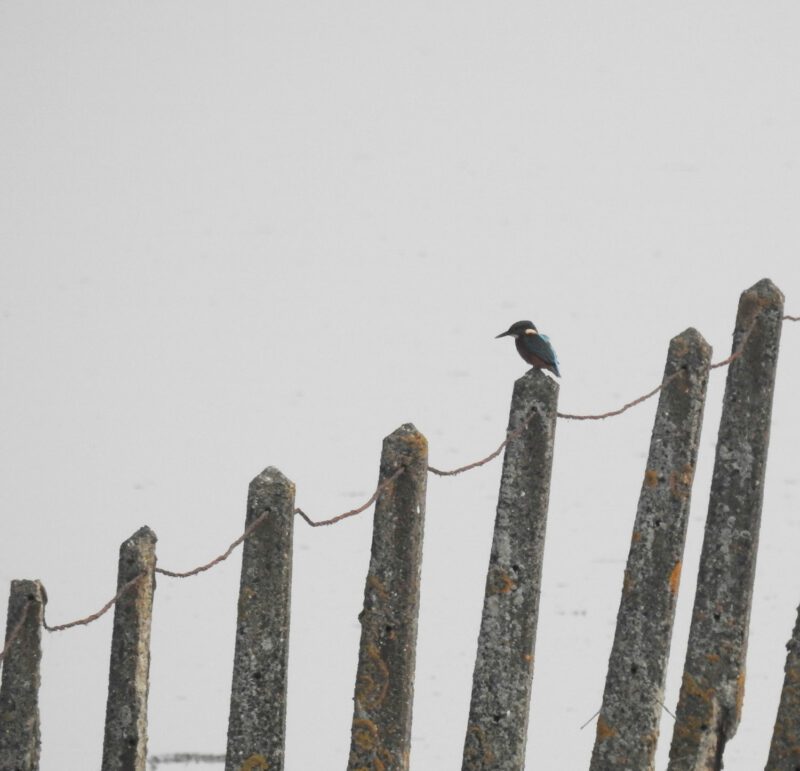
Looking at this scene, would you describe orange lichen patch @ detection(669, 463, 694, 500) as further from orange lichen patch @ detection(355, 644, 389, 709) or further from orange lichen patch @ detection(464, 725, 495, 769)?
orange lichen patch @ detection(355, 644, 389, 709)

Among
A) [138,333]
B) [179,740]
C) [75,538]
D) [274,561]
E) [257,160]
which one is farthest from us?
[257,160]

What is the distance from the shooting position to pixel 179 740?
934 cm

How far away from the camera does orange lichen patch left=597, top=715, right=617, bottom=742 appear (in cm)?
610

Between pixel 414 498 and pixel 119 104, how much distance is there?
13.0m

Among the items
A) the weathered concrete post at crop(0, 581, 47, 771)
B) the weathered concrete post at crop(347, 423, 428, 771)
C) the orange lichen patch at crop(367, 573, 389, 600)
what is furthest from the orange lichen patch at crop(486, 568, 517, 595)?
the weathered concrete post at crop(0, 581, 47, 771)

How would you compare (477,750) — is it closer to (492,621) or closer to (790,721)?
(492,621)

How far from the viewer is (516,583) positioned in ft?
19.7

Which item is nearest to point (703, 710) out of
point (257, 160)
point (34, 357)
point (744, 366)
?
point (744, 366)

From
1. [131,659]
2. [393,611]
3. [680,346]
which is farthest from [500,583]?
[131,659]

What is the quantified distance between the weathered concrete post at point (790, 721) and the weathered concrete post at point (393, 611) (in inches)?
57.2

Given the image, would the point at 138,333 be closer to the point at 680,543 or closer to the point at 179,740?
the point at 179,740

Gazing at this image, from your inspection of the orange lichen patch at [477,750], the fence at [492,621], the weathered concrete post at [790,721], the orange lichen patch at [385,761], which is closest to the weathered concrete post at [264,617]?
the fence at [492,621]

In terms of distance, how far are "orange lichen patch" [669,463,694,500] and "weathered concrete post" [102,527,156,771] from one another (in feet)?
6.75

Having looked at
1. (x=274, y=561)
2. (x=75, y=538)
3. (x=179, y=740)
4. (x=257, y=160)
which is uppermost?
(x=257, y=160)
